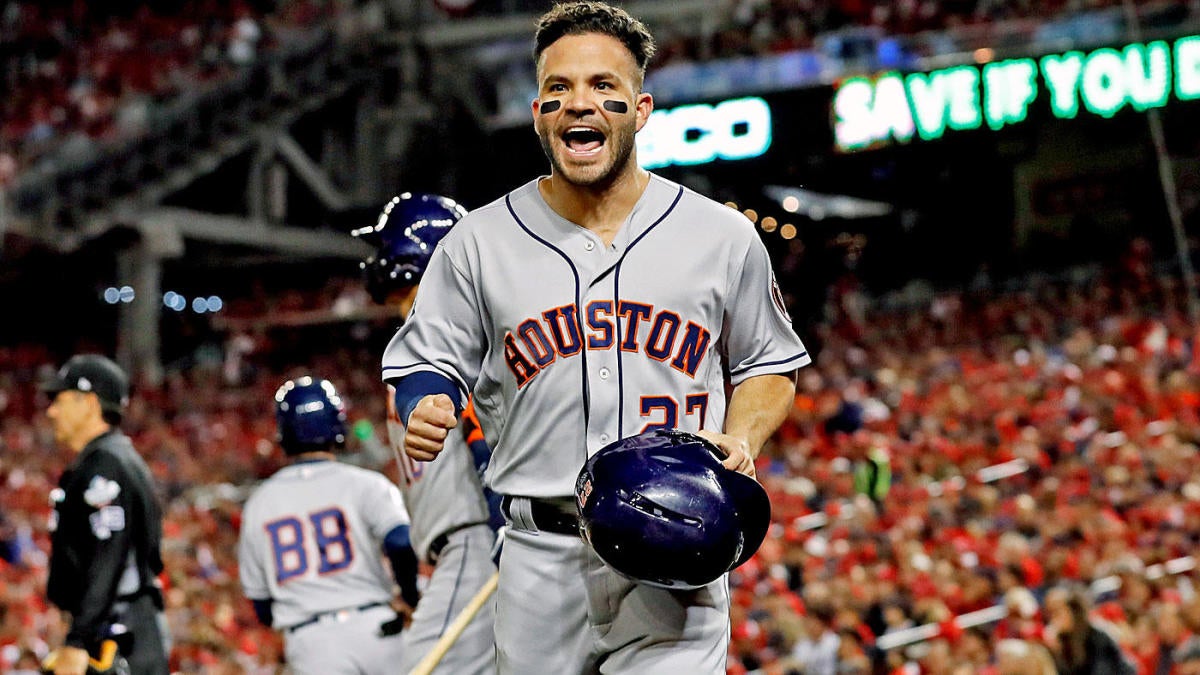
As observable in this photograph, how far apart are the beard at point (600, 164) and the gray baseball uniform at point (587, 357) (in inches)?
4.6

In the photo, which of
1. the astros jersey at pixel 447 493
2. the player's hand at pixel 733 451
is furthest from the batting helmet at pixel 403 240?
the player's hand at pixel 733 451

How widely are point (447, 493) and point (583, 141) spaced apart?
1.79 meters

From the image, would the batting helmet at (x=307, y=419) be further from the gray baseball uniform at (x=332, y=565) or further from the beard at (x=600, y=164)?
the beard at (x=600, y=164)

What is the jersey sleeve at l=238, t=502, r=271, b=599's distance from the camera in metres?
5.41

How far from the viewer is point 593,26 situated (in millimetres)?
2990

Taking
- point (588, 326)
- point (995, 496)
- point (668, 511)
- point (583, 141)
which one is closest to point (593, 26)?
point (583, 141)

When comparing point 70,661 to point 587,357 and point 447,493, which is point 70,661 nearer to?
point 447,493

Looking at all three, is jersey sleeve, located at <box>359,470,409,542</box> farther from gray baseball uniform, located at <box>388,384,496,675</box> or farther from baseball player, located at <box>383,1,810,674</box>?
baseball player, located at <box>383,1,810,674</box>

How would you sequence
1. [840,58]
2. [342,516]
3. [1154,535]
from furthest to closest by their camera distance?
[840,58]
[1154,535]
[342,516]

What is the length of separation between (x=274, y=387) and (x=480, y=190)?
4.10 metres

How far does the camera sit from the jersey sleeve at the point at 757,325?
3.03m

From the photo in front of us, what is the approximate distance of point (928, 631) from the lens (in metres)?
9.16

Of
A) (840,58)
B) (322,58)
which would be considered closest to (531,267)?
(840,58)

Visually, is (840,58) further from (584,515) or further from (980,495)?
(584,515)
